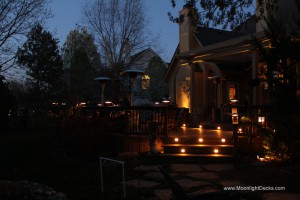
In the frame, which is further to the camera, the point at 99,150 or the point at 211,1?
the point at 99,150

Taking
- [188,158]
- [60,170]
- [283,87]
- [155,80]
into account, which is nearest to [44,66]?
[155,80]

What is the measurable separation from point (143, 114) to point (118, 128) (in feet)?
3.71

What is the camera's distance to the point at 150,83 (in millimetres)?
33469

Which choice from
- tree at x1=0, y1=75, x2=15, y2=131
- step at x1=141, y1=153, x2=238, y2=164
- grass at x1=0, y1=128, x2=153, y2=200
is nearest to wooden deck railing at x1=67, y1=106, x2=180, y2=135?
step at x1=141, y1=153, x2=238, y2=164

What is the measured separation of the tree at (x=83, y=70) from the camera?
27.6m

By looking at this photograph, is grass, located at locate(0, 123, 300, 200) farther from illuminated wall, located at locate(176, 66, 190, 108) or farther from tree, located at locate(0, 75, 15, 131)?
tree, located at locate(0, 75, 15, 131)

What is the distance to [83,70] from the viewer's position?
90.9ft

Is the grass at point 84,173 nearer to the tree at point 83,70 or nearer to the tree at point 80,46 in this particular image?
the tree at point 83,70

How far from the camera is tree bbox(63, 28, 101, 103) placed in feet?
90.4

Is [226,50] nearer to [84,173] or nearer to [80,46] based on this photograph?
[84,173]

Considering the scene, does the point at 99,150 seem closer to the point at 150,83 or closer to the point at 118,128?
the point at 118,128

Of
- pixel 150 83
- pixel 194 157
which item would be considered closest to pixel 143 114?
pixel 194 157

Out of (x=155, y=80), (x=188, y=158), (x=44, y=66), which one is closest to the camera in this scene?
(x=188, y=158)

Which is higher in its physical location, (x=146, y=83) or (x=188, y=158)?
(x=146, y=83)
